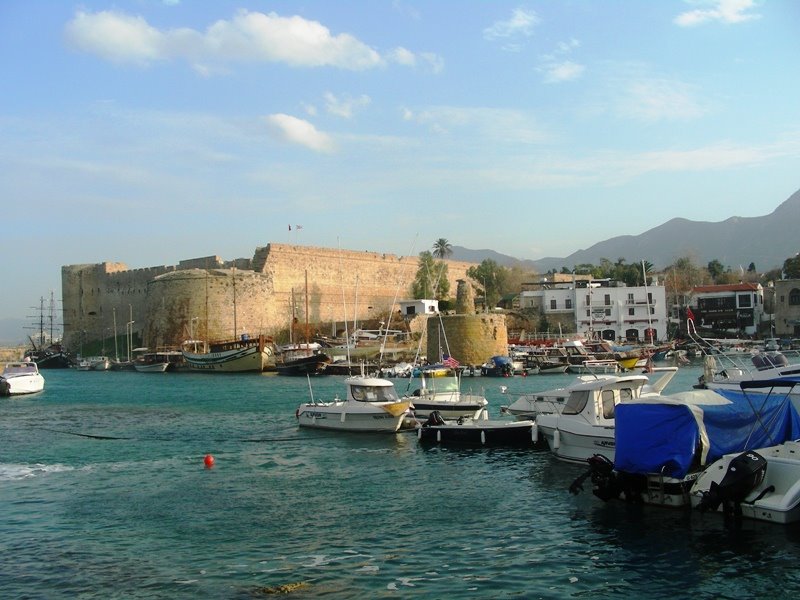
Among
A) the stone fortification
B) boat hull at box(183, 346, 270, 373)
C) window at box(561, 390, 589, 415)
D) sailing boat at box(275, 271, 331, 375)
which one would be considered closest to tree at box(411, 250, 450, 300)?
sailing boat at box(275, 271, 331, 375)

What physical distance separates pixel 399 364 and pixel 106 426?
89.8 ft

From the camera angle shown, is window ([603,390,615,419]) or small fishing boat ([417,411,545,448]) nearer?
window ([603,390,615,419])

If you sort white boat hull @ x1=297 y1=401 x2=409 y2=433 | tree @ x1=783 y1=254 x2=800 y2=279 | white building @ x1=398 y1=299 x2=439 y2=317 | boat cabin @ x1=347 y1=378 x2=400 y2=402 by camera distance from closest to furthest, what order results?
white boat hull @ x1=297 y1=401 x2=409 y2=433 < boat cabin @ x1=347 y1=378 x2=400 y2=402 < white building @ x1=398 y1=299 x2=439 y2=317 < tree @ x1=783 y1=254 x2=800 y2=279

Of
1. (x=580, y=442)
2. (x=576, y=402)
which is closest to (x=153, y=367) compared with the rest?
(x=576, y=402)

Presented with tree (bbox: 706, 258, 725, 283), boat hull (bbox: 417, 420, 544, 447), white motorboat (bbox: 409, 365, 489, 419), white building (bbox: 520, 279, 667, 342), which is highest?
tree (bbox: 706, 258, 725, 283)

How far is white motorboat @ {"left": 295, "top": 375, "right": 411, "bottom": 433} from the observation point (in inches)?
920

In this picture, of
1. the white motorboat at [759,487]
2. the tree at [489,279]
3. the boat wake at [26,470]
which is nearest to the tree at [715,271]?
the tree at [489,279]

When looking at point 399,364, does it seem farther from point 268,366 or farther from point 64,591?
point 64,591

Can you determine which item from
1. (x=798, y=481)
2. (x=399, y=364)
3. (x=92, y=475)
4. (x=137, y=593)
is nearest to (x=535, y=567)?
(x=798, y=481)

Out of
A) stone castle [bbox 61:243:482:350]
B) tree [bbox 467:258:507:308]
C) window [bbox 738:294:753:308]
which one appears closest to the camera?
stone castle [bbox 61:243:482:350]

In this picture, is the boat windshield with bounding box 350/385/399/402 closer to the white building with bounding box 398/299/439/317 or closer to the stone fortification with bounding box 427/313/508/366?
the stone fortification with bounding box 427/313/508/366

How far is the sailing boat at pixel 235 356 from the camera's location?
194 ft

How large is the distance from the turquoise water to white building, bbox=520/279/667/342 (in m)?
48.3

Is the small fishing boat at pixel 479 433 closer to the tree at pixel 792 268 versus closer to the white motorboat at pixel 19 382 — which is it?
the white motorboat at pixel 19 382
